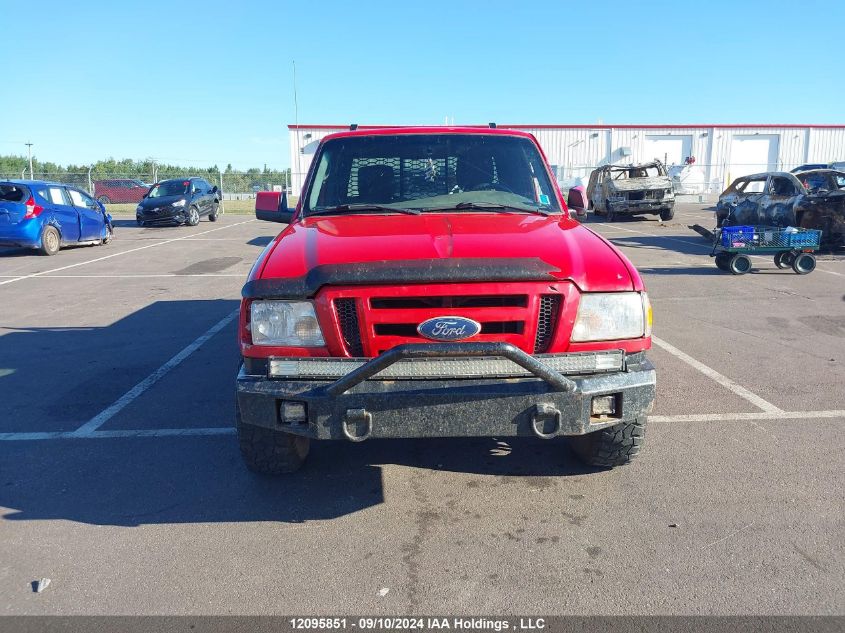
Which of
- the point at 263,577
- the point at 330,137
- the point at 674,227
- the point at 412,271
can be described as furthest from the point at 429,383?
the point at 674,227

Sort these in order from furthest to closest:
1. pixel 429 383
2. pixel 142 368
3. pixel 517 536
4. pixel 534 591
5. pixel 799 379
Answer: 1. pixel 142 368
2. pixel 799 379
3. pixel 517 536
4. pixel 429 383
5. pixel 534 591

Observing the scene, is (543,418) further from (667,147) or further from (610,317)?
(667,147)

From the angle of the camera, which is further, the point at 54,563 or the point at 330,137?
the point at 330,137

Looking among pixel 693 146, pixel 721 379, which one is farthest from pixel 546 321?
pixel 693 146

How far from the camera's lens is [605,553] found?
3.11m

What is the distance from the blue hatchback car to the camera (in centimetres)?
1459

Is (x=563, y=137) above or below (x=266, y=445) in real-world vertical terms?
above

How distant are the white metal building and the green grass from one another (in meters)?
3.85

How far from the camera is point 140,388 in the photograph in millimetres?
5703

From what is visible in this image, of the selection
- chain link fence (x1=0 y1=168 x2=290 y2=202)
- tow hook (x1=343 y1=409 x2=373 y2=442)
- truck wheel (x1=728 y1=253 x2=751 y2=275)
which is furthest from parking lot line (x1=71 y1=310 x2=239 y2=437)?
chain link fence (x1=0 y1=168 x2=290 y2=202)

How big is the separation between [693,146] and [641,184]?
22.3m

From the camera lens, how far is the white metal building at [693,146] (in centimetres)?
4017

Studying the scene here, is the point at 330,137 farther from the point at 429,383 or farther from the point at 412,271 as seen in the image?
the point at 429,383

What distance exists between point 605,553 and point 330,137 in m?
3.36
